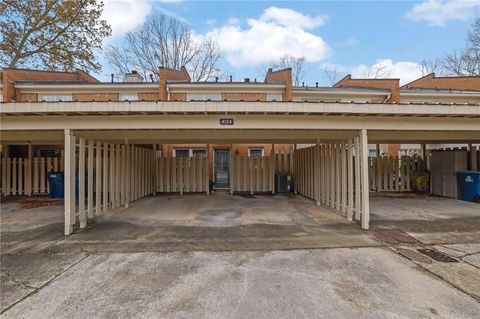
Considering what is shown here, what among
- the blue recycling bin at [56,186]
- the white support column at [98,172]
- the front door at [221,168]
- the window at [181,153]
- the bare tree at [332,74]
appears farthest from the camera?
the bare tree at [332,74]

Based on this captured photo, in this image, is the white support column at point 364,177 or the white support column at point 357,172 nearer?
the white support column at point 364,177

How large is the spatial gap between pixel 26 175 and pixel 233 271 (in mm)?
12687

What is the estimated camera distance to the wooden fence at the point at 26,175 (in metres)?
11.9

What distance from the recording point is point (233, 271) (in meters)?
3.75

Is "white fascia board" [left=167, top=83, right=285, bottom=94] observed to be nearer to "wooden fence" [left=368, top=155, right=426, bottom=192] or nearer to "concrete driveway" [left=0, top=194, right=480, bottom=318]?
"wooden fence" [left=368, top=155, right=426, bottom=192]

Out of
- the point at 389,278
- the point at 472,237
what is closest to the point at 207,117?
the point at 389,278

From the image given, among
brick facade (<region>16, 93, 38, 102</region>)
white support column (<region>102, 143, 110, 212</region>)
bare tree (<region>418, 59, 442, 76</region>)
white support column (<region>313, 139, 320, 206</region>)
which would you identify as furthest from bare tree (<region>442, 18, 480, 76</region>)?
brick facade (<region>16, 93, 38, 102</region>)

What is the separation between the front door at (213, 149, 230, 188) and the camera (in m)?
14.0

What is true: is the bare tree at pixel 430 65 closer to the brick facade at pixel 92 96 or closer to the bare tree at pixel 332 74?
the bare tree at pixel 332 74

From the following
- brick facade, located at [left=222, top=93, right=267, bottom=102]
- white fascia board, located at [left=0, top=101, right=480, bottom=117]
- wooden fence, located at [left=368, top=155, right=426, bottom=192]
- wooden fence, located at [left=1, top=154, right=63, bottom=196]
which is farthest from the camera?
brick facade, located at [left=222, top=93, right=267, bottom=102]

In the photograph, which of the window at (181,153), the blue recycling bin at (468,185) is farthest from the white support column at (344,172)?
the window at (181,153)

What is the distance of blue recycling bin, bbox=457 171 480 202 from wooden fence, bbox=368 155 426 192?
2682 mm

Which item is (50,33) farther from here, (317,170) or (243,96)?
(317,170)

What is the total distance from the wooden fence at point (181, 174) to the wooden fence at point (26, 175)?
4.67 meters
